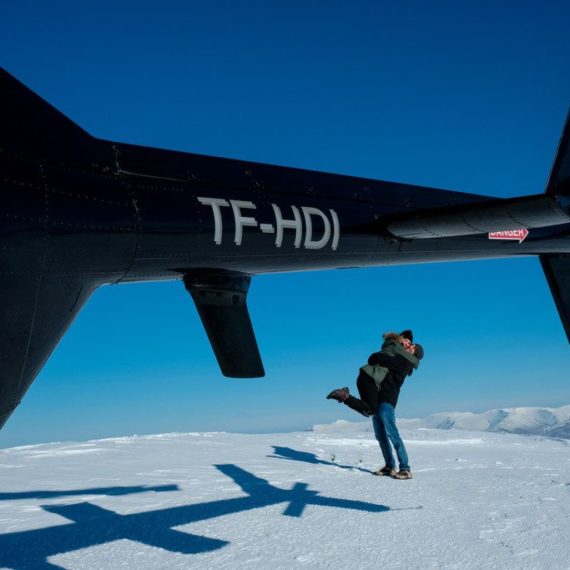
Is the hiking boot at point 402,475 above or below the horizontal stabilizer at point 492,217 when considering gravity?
below

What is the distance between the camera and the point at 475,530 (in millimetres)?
4695

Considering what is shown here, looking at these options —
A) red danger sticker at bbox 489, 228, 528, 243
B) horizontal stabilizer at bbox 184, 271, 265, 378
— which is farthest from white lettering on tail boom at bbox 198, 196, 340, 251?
red danger sticker at bbox 489, 228, 528, 243

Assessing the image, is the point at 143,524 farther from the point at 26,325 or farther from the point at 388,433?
the point at 388,433

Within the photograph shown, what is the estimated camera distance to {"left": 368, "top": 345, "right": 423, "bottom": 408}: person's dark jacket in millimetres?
6988

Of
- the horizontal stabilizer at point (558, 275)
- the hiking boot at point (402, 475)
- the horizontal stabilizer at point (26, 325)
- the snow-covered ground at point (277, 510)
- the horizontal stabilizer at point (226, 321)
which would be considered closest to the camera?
the horizontal stabilizer at point (26, 325)

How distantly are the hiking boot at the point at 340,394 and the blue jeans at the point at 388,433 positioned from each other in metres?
2.01

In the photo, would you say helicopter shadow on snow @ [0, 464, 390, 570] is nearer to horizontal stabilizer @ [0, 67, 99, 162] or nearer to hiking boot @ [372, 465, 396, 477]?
hiking boot @ [372, 465, 396, 477]

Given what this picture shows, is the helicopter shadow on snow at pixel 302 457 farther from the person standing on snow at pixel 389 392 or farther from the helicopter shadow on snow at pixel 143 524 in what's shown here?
the helicopter shadow on snow at pixel 143 524

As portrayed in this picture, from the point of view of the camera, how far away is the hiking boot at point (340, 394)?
17.3 ft

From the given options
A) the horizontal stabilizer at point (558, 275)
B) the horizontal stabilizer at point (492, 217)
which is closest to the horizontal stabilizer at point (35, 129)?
the horizontal stabilizer at point (492, 217)

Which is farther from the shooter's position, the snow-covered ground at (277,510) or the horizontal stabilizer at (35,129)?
the snow-covered ground at (277,510)

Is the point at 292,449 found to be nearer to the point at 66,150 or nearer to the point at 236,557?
the point at 236,557

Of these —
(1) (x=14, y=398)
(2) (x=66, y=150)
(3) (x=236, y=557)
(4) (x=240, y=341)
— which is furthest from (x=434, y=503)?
(2) (x=66, y=150)

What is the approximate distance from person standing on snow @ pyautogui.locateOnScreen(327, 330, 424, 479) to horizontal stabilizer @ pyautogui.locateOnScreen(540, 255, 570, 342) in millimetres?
2225
